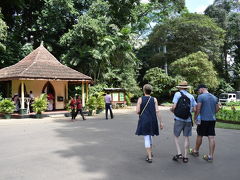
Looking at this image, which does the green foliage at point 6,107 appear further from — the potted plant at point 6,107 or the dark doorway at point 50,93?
the dark doorway at point 50,93

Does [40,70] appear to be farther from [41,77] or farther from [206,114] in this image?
[206,114]

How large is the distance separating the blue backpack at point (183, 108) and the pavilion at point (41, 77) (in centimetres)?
1442

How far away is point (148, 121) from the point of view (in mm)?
6613

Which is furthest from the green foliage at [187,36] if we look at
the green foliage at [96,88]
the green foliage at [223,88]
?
the green foliage at [96,88]

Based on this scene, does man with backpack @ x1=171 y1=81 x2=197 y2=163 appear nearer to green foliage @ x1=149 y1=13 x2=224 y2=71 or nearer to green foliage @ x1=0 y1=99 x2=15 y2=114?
→ green foliage @ x1=0 y1=99 x2=15 y2=114

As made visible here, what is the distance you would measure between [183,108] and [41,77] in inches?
586

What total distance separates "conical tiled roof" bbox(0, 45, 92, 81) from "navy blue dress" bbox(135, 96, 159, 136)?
1401 centimetres

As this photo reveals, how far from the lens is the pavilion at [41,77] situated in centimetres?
1989

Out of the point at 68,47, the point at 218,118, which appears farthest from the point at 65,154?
the point at 68,47

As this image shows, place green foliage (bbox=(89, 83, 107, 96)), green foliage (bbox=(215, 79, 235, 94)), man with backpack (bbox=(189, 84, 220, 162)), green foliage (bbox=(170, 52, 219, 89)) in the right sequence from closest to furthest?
man with backpack (bbox=(189, 84, 220, 162)) → green foliage (bbox=(89, 83, 107, 96)) → green foliage (bbox=(170, 52, 219, 89)) → green foliage (bbox=(215, 79, 235, 94))

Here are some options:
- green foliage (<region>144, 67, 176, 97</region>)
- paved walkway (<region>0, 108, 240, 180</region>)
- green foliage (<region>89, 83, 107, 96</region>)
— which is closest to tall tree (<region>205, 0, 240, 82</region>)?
green foliage (<region>144, 67, 176, 97</region>)

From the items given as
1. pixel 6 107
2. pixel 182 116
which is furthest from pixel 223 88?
pixel 182 116

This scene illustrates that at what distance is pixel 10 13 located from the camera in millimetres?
30125

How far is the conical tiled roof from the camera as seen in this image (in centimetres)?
1958
